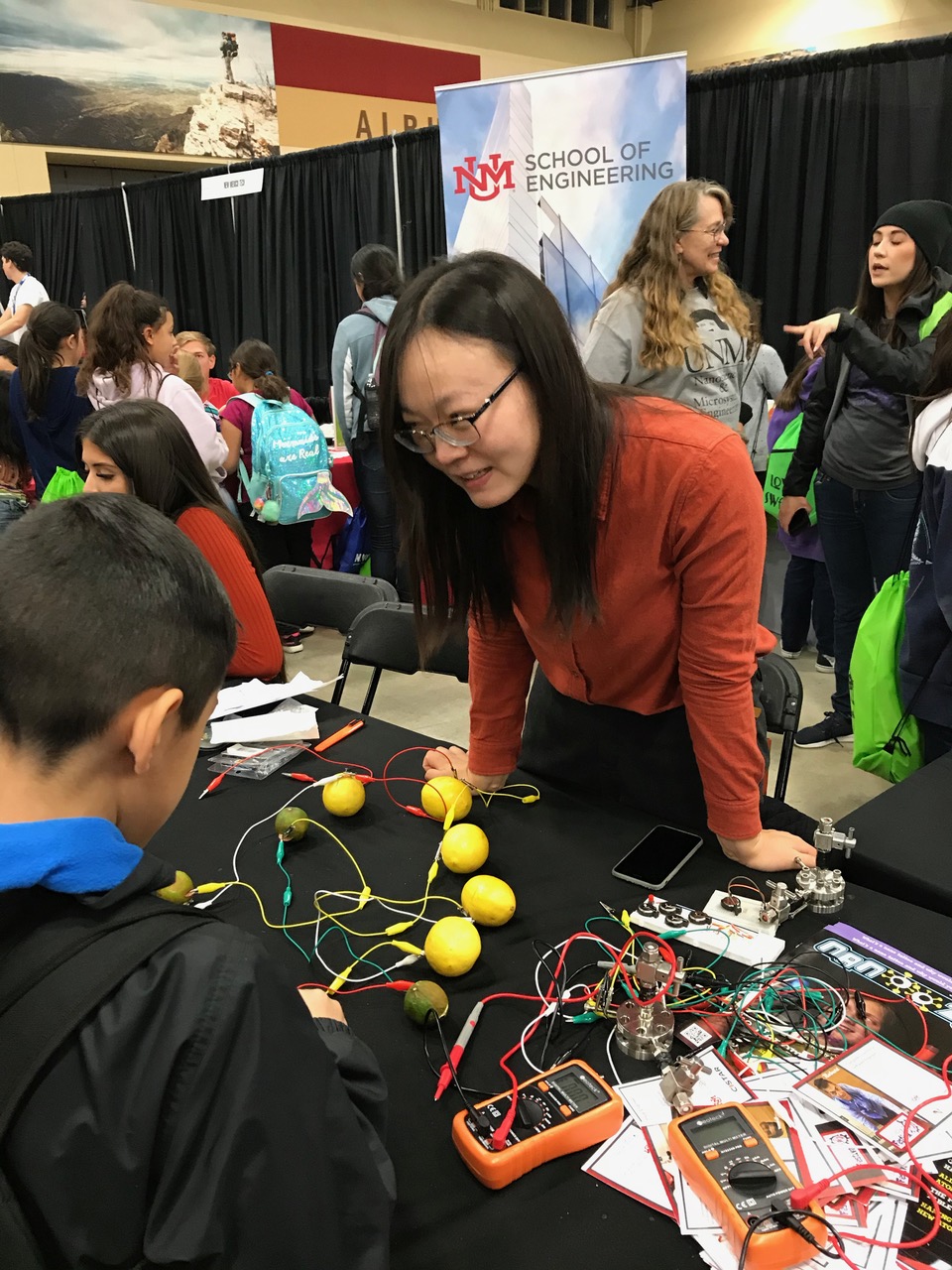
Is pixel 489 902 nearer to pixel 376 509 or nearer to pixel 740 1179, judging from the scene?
pixel 740 1179

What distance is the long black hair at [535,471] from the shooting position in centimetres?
112

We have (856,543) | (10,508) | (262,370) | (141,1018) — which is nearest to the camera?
(141,1018)

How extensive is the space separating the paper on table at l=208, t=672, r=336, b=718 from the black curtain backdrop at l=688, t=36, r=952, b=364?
11.1ft

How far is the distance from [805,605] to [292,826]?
10.6 ft

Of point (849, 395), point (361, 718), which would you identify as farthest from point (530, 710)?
point (849, 395)

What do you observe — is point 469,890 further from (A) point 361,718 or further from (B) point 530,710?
(A) point 361,718

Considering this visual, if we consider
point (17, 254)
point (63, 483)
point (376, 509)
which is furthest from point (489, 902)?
point (17, 254)

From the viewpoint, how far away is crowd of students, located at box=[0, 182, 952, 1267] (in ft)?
2.17

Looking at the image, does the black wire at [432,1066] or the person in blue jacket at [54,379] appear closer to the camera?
the black wire at [432,1066]

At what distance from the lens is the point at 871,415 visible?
305 cm

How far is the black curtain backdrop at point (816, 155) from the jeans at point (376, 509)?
2066mm

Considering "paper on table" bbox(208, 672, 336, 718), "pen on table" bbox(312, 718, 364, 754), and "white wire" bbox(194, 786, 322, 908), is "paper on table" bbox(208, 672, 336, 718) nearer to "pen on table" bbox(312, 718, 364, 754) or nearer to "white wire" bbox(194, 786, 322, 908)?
"pen on table" bbox(312, 718, 364, 754)

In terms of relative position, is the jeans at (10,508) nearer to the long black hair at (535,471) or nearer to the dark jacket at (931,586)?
the long black hair at (535,471)

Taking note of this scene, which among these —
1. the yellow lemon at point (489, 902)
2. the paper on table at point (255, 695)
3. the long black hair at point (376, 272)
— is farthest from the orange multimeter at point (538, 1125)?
the long black hair at point (376, 272)
